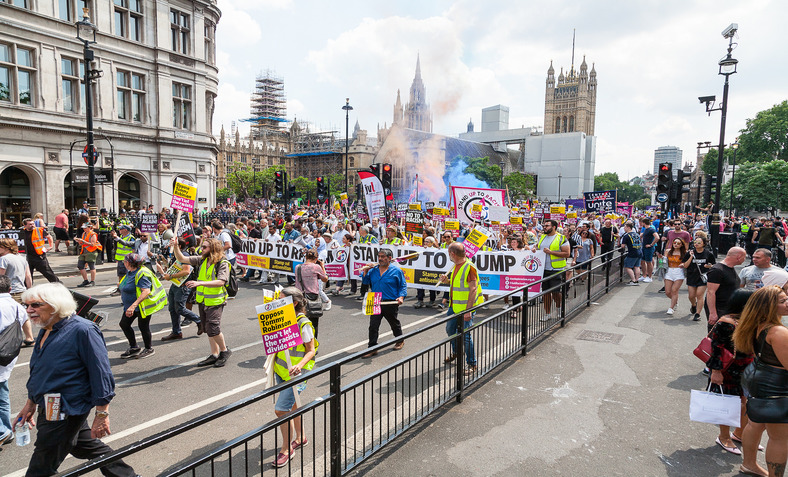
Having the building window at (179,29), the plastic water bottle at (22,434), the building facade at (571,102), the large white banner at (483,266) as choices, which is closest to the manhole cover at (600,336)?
the large white banner at (483,266)

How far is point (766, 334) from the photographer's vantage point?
3721 millimetres

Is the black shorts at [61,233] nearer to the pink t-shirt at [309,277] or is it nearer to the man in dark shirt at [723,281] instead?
the pink t-shirt at [309,277]

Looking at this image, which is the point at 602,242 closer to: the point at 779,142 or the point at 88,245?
the point at 88,245

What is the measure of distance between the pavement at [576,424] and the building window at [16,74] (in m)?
27.4

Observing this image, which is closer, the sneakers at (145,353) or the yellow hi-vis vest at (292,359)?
the yellow hi-vis vest at (292,359)

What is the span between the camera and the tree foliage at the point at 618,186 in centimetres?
14925

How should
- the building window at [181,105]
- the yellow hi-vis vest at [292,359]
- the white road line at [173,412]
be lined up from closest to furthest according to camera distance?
the yellow hi-vis vest at [292,359] < the white road line at [173,412] < the building window at [181,105]

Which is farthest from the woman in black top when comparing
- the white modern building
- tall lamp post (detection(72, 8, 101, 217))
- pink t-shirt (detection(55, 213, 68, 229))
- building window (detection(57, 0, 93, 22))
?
the white modern building

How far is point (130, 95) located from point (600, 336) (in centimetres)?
2955

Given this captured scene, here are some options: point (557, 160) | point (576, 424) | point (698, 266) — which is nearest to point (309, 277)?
point (576, 424)

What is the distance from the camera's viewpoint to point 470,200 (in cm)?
1361

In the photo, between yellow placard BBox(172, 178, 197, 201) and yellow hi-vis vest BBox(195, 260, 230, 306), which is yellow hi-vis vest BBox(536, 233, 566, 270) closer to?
yellow hi-vis vest BBox(195, 260, 230, 306)

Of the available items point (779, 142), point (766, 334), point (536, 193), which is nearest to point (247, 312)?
point (766, 334)

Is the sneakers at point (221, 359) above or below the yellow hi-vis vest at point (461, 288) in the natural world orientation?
below
